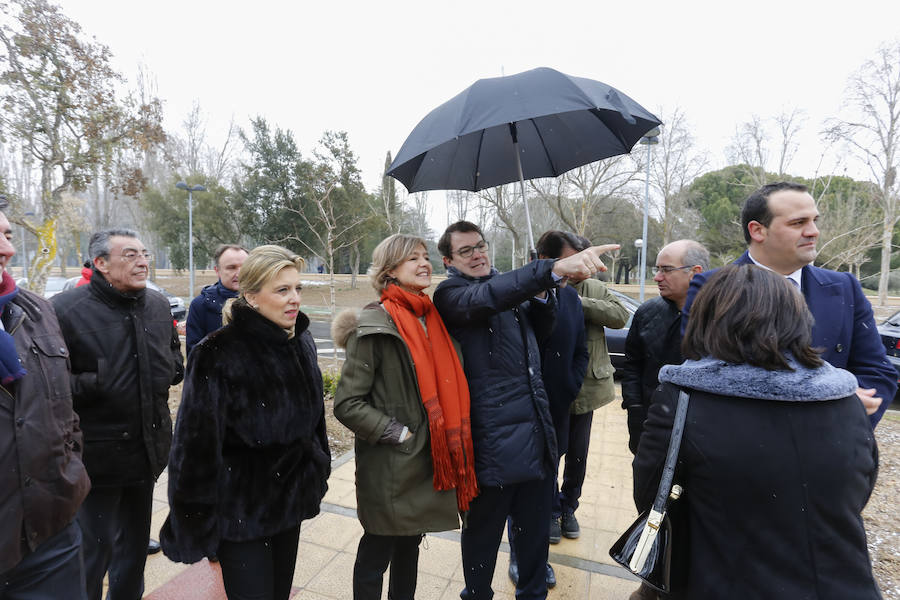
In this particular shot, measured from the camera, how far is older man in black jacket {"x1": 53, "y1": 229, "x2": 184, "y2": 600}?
7.43ft

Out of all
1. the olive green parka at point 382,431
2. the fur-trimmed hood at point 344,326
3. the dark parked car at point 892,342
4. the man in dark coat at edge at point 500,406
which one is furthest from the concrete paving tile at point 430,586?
the dark parked car at point 892,342

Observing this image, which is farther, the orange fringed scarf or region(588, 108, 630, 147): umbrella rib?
region(588, 108, 630, 147): umbrella rib

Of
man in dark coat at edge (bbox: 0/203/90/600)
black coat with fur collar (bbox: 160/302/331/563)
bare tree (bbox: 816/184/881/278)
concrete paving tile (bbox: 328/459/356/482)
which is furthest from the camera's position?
bare tree (bbox: 816/184/881/278)

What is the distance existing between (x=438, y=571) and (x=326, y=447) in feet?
4.09

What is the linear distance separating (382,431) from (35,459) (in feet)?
3.79

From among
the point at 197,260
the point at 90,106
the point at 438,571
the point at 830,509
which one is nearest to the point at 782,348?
the point at 830,509

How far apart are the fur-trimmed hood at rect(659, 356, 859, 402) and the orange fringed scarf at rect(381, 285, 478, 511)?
1.01 m

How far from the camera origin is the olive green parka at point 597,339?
10.7ft

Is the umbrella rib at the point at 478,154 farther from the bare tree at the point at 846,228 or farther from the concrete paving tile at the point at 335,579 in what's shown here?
the bare tree at the point at 846,228

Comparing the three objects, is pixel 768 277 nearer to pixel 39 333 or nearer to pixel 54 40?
pixel 39 333

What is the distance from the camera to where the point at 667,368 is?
1472 mm

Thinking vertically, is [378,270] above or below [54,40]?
below

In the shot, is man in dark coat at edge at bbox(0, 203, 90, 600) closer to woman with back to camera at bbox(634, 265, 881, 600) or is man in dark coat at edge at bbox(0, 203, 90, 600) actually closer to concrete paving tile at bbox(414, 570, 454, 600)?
concrete paving tile at bbox(414, 570, 454, 600)

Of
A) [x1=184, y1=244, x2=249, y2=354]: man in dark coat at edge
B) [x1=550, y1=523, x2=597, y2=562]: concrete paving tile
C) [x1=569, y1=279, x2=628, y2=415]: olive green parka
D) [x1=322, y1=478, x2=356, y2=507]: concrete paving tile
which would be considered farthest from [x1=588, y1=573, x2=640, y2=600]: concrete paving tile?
[x1=184, y1=244, x2=249, y2=354]: man in dark coat at edge
